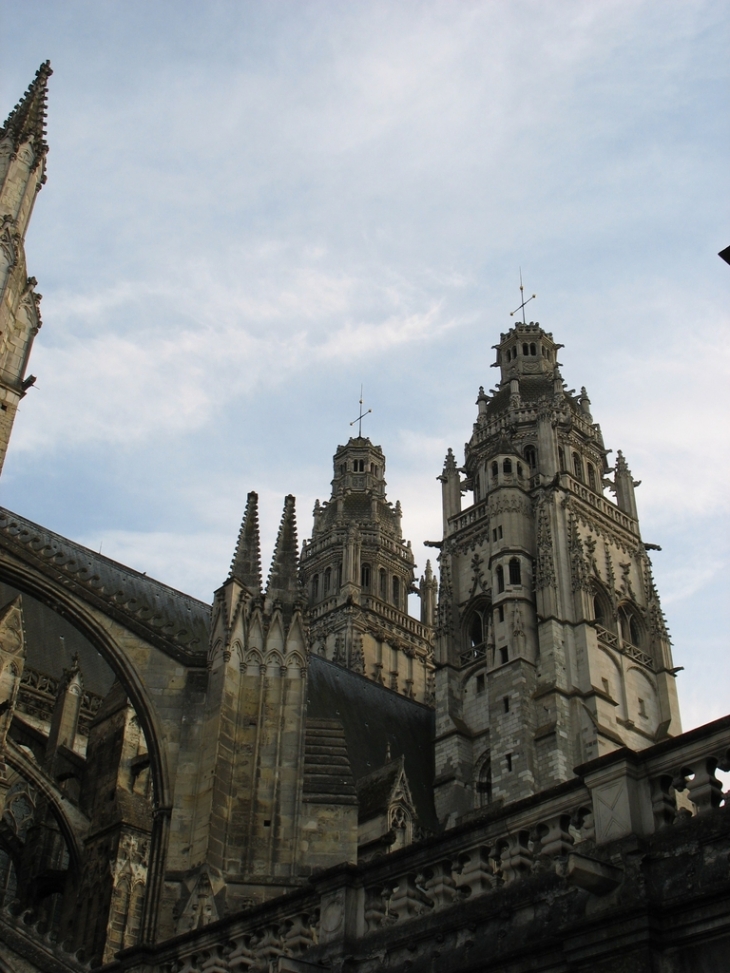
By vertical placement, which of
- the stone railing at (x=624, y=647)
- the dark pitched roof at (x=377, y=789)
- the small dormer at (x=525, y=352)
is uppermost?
the small dormer at (x=525, y=352)

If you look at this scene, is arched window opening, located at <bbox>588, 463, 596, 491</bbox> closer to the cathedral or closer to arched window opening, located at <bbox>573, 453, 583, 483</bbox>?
the cathedral

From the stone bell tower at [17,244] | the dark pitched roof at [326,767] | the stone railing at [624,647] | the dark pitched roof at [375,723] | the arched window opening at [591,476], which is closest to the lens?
the dark pitched roof at [326,767]

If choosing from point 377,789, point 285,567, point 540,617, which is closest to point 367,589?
point 540,617

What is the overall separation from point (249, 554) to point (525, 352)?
34.6m

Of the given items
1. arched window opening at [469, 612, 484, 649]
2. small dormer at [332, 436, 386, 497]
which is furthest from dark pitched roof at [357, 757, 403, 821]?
small dormer at [332, 436, 386, 497]

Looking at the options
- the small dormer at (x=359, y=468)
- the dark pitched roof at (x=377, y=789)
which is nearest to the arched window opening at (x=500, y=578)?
the dark pitched roof at (x=377, y=789)

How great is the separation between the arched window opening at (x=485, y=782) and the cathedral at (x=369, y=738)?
0.29 feet

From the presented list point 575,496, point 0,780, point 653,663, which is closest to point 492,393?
point 575,496

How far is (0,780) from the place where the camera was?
57.7 ft

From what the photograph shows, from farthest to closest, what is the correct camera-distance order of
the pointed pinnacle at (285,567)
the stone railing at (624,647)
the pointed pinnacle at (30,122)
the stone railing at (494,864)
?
1. the stone railing at (624,647)
2. the pointed pinnacle at (30,122)
3. the pointed pinnacle at (285,567)
4. the stone railing at (494,864)

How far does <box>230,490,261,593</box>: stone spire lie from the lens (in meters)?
15.6

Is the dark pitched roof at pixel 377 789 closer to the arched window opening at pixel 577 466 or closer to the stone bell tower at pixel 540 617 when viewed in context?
the stone bell tower at pixel 540 617

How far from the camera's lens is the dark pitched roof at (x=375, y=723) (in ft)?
109

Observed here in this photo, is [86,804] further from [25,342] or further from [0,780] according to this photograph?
[25,342]
